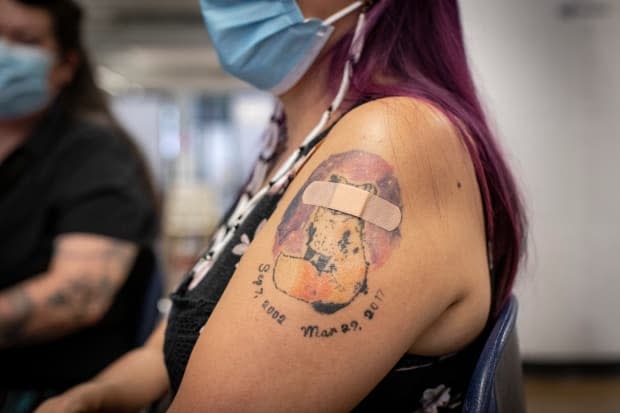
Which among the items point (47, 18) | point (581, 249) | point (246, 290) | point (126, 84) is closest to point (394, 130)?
point (246, 290)

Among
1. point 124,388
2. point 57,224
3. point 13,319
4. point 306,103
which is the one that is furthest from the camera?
point 57,224

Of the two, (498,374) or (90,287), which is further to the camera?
(90,287)

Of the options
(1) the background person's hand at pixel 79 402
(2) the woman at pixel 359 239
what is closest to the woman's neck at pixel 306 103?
(2) the woman at pixel 359 239

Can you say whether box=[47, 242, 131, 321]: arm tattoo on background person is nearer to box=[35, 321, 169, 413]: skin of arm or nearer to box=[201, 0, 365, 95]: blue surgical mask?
box=[35, 321, 169, 413]: skin of arm

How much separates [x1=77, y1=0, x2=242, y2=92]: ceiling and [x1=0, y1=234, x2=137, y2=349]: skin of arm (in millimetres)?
4909

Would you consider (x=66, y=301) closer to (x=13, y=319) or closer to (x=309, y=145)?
(x=13, y=319)

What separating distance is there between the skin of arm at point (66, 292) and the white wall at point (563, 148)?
9.50 feet

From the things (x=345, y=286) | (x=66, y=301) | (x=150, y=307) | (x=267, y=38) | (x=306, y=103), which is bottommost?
(x=150, y=307)

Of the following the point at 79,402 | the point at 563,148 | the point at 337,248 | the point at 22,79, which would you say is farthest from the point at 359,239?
the point at 563,148

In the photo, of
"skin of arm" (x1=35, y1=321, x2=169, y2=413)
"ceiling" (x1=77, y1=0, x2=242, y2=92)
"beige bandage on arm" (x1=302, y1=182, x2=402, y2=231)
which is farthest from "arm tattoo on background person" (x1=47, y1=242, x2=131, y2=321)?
"ceiling" (x1=77, y1=0, x2=242, y2=92)

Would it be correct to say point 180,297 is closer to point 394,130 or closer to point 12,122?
point 394,130

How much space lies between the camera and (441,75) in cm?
84

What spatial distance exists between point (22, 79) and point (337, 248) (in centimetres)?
121

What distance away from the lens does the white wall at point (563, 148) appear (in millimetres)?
3795
